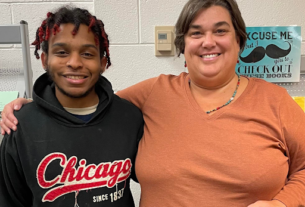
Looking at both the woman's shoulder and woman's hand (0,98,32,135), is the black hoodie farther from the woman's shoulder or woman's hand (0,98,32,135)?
the woman's shoulder

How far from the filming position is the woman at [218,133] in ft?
2.52

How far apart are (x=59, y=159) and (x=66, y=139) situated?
0.21 ft

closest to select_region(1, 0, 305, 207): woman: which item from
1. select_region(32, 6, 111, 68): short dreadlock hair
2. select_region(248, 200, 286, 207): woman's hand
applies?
select_region(248, 200, 286, 207): woman's hand

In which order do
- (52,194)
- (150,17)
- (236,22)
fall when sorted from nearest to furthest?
(52,194) < (236,22) < (150,17)

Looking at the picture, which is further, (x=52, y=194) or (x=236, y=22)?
Answer: (x=236, y=22)

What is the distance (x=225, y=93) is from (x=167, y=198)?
17.7 inches

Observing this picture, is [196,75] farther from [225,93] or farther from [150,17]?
[150,17]

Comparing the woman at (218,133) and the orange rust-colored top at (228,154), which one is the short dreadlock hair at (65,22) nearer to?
the woman at (218,133)

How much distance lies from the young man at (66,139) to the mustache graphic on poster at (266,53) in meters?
0.88

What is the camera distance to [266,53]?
132 cm

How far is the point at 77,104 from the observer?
0.82 meters

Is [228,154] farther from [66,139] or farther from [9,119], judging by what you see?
[9,119]

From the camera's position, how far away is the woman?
0.77 metres

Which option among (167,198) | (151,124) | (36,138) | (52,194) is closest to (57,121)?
(36,138)
